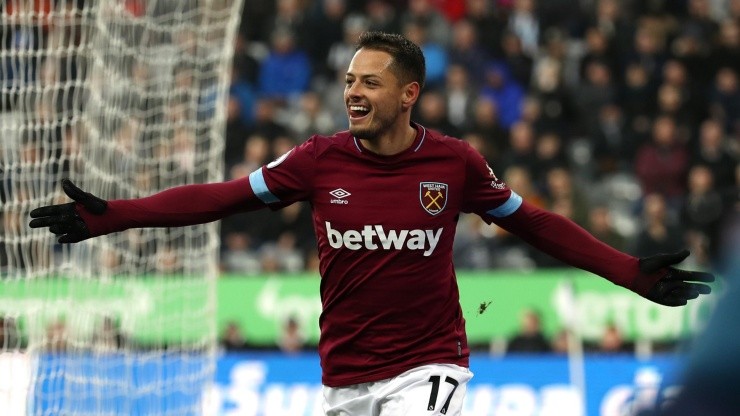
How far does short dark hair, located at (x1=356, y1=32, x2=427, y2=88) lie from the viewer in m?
4.90

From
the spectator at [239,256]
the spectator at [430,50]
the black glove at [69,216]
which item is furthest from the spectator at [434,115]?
the black glove at [69,216]

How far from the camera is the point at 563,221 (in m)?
5.00

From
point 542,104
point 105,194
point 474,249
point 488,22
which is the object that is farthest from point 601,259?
point 488,22

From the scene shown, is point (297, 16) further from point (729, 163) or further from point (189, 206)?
point (189, 206)

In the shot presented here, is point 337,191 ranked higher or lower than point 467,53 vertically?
lower

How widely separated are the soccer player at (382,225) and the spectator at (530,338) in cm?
689

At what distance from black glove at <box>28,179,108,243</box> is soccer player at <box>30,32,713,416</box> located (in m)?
0.01

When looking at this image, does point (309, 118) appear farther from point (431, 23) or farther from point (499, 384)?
point (499, 384)

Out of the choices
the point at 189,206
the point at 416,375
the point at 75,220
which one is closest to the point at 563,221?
the point at 416,375

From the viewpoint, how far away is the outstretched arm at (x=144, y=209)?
4613 millimetres

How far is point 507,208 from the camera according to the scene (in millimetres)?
4965

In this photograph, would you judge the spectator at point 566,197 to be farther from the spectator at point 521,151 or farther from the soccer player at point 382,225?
the soccer player at point 382,225

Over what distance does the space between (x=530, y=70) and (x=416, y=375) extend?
11618mm

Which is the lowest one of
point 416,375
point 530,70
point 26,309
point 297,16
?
point 416,375
